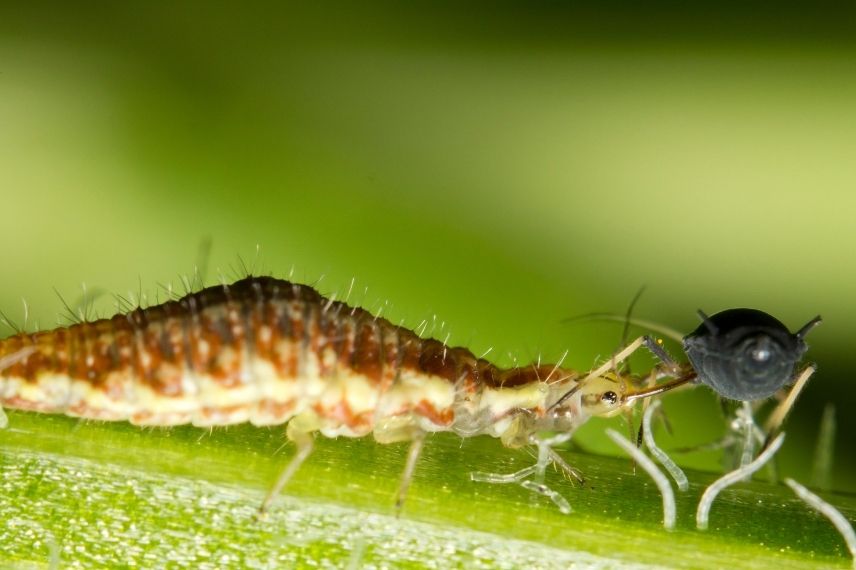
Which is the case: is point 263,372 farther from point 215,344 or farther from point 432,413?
point 432,413

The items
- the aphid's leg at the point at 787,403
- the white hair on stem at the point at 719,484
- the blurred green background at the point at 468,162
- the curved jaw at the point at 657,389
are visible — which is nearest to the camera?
the white hair on stem at the point at 719,484

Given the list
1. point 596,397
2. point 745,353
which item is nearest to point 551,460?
point 596,397

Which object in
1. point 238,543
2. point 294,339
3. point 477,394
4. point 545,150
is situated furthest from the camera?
point 545,150

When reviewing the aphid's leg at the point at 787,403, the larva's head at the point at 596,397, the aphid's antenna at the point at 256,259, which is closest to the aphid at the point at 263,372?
the larva's head at the point at 596,397

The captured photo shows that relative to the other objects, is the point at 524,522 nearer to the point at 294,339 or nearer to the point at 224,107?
the point at 294,339

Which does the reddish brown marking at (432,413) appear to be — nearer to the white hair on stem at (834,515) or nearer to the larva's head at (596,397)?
the larva's head at (596,397)

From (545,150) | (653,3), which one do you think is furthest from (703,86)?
(545,150)

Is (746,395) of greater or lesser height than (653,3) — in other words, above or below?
below
